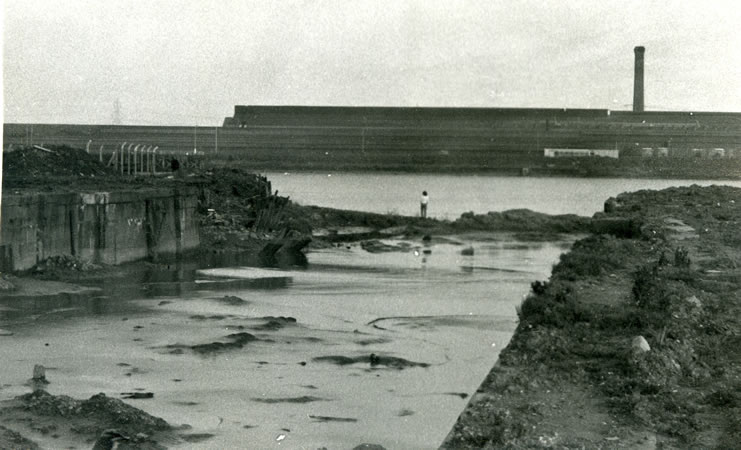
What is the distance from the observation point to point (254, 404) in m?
11.0

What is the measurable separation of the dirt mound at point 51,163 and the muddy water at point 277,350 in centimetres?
742

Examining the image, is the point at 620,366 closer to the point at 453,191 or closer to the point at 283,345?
the point at 283,345

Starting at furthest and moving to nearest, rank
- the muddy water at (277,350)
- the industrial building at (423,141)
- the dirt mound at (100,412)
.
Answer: the industrial building at (423,141), the muddy water at (277,350), the dirt mound at (100,412)

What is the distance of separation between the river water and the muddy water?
3cm

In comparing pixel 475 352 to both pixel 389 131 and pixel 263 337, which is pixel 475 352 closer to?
pixel 263 337

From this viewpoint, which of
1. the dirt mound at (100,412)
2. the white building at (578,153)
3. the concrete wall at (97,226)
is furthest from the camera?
the white building at (578,153)

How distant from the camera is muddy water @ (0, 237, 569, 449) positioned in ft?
34.3

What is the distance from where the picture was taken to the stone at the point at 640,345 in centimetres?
995

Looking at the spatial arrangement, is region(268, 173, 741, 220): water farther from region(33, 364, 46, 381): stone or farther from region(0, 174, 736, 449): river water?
region(33, 364, 46, 381): stone

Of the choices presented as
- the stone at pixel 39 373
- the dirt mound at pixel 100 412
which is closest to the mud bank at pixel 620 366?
the dirt mound at pixel 100 412

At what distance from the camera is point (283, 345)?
14.6 m

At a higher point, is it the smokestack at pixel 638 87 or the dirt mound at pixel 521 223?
the smokestack at pixel 638 87

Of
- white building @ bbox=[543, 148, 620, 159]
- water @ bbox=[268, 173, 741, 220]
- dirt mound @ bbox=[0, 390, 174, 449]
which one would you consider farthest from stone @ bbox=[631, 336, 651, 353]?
white building @ bbox=[543, 148, 620, 159]

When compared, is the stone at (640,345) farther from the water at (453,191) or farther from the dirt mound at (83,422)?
the water at (453,191)
